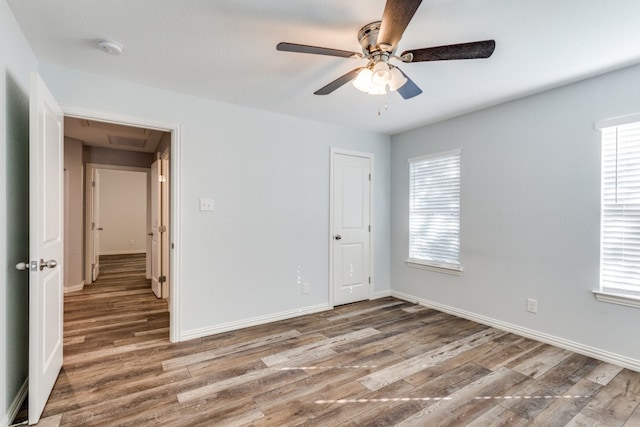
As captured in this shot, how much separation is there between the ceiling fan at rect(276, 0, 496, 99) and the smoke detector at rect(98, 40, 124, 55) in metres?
1.25

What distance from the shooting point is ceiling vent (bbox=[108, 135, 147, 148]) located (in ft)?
15.5

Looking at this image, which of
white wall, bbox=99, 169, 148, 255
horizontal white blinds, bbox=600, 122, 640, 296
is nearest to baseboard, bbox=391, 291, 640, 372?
horizontal white blinds, bbox=600, 122, 640, 296

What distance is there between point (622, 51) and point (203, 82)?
322 cm

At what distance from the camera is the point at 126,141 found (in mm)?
Result: 4906

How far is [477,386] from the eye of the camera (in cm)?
220

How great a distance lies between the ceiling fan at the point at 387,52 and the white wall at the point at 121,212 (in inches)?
327

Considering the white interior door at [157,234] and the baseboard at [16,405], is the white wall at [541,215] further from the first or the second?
the baseboard at [16,405]

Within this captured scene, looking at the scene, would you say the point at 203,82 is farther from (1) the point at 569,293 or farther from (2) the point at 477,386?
(1) the point at 569,293

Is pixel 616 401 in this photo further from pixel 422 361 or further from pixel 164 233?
pixel 164 233

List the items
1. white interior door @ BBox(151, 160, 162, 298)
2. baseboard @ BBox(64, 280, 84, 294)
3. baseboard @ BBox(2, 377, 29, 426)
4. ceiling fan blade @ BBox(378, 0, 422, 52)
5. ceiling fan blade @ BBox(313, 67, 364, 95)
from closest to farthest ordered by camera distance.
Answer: ceiling fan blade @ BBox(378, 0, 422, 52)
baseboard @ BBox(2, 377, 29, 426)
ceiling fan blade @ BBox(313, 67, 364, 95)
white interior door @ BBox(151, 160, 162, 298)
baseboard @ BBox(64, 280, 84, 294)

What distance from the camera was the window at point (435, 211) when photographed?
3.71 meters

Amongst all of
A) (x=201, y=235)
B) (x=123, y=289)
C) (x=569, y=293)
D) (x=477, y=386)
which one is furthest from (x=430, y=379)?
(x=123, y=289)

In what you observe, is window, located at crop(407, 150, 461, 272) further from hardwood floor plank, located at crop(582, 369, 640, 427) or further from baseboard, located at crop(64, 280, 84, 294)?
baseboard, located at crop(64, 280, 84, 294)

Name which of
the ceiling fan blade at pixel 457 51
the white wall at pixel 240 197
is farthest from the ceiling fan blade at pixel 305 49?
the white wall at pixel 240 197
